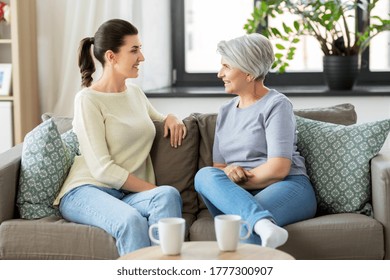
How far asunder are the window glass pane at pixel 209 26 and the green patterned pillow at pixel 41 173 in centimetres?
201

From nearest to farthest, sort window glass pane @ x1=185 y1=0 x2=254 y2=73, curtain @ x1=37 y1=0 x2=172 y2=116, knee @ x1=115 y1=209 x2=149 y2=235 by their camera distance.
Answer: knee @ x1=115 y1=209 x2=149 y2=235 < curtain @ x1=37 y1=0 x2=172 y2=116 < window glass pane @ x1=185 y1=0 x2=254 y2=73

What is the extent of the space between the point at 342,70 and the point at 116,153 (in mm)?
1796

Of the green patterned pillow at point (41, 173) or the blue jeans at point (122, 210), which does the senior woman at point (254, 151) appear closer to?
the blue jeans at point (122, 210)

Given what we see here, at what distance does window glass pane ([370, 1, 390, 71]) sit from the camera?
453cm

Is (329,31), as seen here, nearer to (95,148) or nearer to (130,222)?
(95,148)

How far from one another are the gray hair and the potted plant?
1373mm

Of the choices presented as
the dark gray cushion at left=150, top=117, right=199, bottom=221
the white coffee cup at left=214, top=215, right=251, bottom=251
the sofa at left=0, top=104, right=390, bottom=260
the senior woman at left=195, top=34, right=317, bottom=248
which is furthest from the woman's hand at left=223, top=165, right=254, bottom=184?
the white coffee cup at left=214, top=215, right=251, bottom=251

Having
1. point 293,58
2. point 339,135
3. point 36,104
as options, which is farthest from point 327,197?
point 36,104

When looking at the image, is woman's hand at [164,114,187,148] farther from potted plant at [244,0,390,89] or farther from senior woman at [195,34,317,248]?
potted plant at [244,0,390,89]

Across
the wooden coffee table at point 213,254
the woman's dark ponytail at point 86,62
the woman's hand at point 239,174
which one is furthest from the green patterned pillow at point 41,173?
the wooden coffee table at point 213,254

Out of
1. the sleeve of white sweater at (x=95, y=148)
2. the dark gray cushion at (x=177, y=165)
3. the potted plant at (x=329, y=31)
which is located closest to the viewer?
the sleeve of white sweater at (x=95, y=148)

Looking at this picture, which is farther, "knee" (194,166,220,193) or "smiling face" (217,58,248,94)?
"smiling face" (217,58,248,94)

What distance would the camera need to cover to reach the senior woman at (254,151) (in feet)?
8.80
